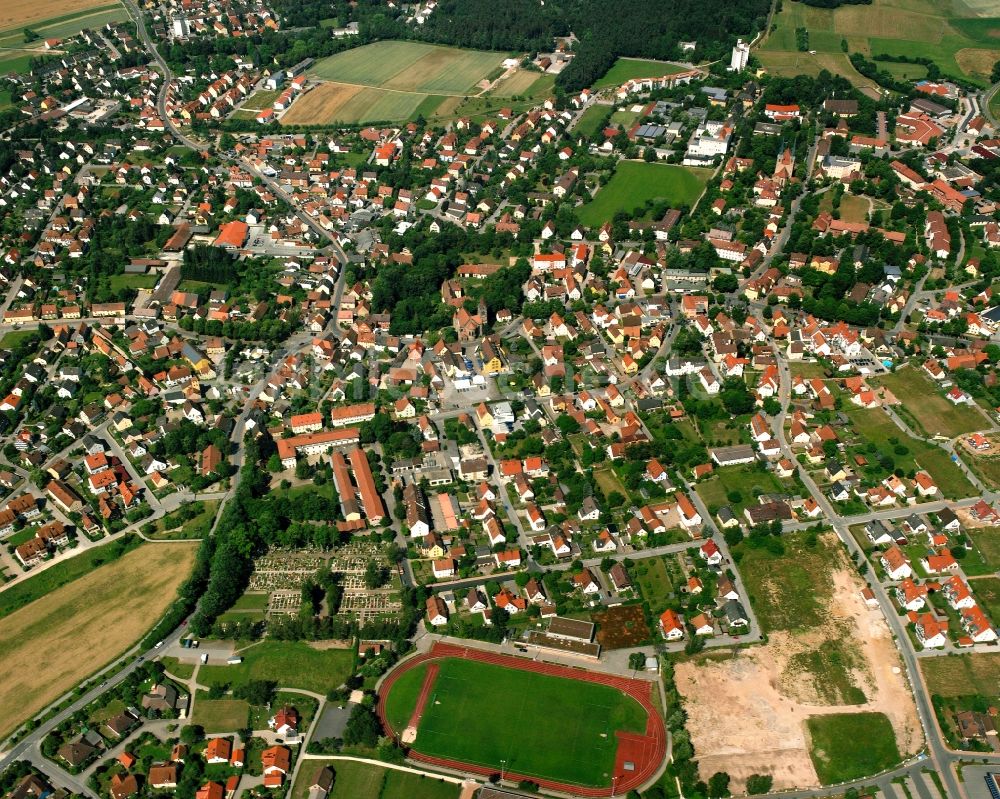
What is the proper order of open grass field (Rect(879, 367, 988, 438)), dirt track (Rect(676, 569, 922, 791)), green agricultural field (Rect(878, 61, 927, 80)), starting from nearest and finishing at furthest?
1. dirt track (Rect(676, 569, 922, 791))
2. open grass field (Rect(879, 367, 988, 438))
3. green agricultural field (Rect(878, 61, 927, 80))

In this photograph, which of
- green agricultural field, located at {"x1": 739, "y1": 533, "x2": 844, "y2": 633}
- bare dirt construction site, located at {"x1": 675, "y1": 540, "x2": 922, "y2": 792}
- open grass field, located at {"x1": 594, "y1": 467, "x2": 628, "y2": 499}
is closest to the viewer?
bare dirt construction site, located at {"x1": 675, "y1": 540, "x2": 922, "y2": 792}

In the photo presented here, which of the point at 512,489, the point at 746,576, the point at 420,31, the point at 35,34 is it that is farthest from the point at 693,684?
the point at 35,34

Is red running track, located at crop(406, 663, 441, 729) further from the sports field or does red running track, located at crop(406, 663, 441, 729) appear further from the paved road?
the sports field

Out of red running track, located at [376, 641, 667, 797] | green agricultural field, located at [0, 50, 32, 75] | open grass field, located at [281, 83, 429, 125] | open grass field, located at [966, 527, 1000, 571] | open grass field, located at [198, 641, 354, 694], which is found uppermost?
green agricultural field, located at [0, 50, 32, 75]

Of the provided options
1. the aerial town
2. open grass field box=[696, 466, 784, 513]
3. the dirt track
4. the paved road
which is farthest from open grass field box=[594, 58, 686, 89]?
the dirt track

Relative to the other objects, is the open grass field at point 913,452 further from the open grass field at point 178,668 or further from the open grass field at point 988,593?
the open grass field at point 178,668

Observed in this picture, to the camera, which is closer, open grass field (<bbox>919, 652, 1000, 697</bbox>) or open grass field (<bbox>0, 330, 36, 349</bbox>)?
open grass field (<bbox>919, 652, 1000, 697</bbox>)

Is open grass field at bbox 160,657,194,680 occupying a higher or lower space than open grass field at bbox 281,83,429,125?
lower

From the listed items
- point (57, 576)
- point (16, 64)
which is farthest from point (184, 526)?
point (16, 64)
